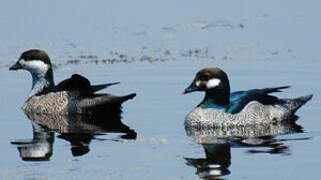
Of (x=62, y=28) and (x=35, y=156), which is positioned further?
(x=62, y=28)

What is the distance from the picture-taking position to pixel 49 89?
1781cm

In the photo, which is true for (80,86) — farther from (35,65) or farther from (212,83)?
(212,83)

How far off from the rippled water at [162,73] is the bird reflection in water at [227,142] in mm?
17

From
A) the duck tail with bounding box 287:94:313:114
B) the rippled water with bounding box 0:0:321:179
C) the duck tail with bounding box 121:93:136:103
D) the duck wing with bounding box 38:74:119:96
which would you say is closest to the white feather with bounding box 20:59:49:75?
the rippled water with bounding box 0:0:321:179

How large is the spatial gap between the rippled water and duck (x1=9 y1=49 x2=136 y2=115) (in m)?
0.34

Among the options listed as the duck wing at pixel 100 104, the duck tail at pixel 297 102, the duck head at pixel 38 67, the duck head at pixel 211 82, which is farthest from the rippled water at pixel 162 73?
the duck head at pixel 211 82

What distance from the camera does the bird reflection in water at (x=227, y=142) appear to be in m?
12.1

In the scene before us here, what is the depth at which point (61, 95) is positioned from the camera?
17.3 metres

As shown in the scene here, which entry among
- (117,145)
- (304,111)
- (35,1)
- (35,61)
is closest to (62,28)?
(35,1)

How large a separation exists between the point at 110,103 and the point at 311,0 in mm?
12469

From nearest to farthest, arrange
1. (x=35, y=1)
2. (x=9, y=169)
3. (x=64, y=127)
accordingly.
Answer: (x=9, y=169), (x=64, y=127), (x=35, y=1)

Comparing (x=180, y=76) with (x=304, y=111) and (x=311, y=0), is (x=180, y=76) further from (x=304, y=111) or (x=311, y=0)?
(x=311, y=0)

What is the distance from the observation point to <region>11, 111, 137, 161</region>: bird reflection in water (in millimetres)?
13344

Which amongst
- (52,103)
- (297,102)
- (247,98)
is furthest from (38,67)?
(297,102)
